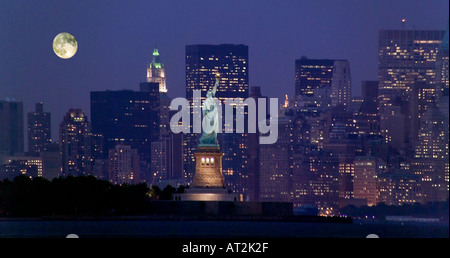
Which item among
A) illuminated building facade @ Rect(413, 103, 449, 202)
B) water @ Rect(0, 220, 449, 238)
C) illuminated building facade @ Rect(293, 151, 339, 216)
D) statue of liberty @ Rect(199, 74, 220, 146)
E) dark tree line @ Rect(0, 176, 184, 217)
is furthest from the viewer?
illuminated building facade @ Rect(293, 151, 339, 216)

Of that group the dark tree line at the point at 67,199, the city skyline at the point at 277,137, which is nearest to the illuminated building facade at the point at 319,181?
the city skyline at the point at 277,137

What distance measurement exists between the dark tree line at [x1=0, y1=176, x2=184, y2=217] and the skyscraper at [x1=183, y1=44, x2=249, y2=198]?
20.3 meters

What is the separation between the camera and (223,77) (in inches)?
3915

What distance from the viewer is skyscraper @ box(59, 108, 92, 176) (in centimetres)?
10694

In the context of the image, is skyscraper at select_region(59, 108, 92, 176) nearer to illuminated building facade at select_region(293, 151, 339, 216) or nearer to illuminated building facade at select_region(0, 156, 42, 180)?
illuminated building facade at select_region(0, 156, 42, 180)

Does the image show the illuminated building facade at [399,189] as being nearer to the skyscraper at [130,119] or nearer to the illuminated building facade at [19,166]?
the skyscraper at [130,119]

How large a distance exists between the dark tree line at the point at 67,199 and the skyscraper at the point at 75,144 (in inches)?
1284

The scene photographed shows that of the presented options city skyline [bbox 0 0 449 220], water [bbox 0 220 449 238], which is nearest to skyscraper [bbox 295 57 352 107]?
city skyline [bbox 0 0 449 220]

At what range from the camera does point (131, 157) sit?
113500 millimetres

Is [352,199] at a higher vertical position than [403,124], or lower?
lower

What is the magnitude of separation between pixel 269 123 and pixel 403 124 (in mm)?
16047
